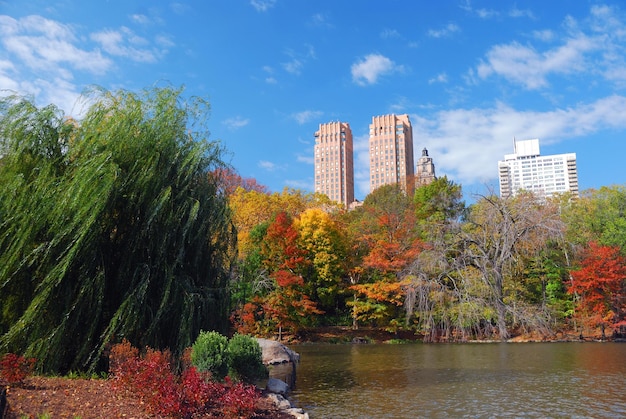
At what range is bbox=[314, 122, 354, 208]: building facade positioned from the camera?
351ft

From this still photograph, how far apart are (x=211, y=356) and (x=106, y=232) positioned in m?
3.15

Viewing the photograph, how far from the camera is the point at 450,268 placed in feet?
87.6

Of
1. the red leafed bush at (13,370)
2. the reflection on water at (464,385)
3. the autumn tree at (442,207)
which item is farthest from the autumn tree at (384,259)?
the red leafed bush at (13,370)

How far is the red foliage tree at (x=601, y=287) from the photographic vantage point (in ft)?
84.9

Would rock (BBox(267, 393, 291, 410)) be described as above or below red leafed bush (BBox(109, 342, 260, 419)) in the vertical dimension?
below

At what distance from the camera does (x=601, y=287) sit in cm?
2641

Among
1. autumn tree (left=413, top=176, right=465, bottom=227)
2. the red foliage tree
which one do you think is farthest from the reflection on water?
autumn tree (left=413, top=176, right=465, bottom=227)

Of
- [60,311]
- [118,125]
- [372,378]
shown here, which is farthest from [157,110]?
[372,378]

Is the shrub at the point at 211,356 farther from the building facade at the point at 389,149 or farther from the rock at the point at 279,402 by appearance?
the building facade at the point at 389,149

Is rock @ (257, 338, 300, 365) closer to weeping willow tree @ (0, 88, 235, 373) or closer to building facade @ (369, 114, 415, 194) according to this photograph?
weeping willow tree @ (0, 88, 235, 373)

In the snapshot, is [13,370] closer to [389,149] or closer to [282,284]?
[282,284]

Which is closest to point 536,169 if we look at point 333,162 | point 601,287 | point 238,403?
point 333,162

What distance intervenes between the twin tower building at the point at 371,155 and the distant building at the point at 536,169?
139 ft

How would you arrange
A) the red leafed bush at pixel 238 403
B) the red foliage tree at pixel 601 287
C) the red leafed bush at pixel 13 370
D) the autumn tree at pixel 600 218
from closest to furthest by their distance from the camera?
the red leafed bush at pixel 13 370 < the red leafed bush at pixel 238 403 < the red foliage tree at pixel 601 287 < the autumn tree at pixel 600 218
